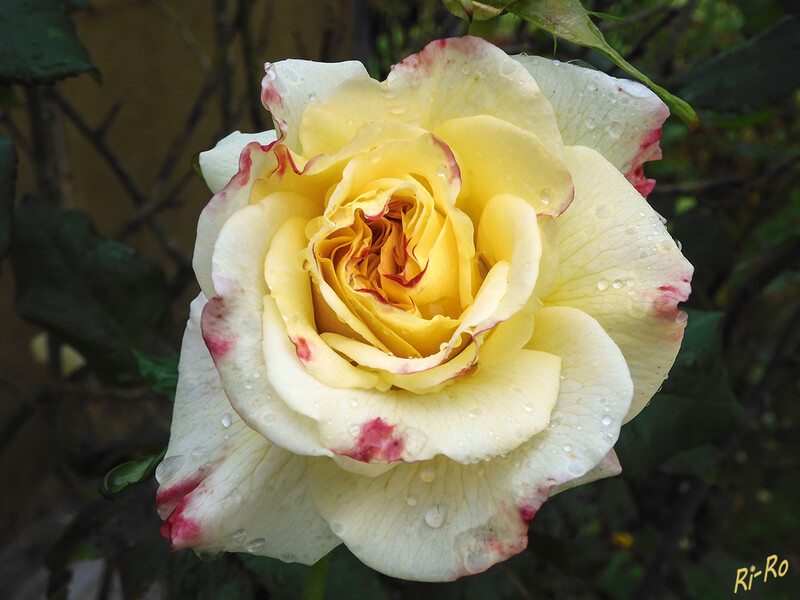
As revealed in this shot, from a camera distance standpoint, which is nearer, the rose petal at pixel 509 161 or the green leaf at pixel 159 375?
the rose petal at pixel 509 161

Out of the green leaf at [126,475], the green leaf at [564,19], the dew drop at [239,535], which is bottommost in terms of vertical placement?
the green leaf at [126,475]

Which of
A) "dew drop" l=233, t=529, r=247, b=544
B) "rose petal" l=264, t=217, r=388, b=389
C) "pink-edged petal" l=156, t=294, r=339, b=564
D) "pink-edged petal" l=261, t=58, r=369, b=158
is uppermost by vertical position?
"pink-edged petal" l=261, t=58, r=369, b=158

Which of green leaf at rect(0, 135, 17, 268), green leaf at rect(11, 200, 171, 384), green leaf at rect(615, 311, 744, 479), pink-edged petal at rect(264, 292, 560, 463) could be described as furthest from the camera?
green leaf at rect(11, 200, 171, 384)

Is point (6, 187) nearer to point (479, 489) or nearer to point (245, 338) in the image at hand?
point (245, 338)

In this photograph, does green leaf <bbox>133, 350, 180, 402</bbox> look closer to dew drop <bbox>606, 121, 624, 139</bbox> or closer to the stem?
the stem

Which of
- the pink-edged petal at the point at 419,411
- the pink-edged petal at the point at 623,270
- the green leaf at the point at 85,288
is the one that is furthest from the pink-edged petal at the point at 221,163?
the green leaf at the point at 85,288

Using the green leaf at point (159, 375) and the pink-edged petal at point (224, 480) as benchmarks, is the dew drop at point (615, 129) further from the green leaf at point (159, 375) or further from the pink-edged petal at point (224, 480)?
the green leaf at point (159, 375)

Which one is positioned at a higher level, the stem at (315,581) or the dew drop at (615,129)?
the dew drop at (615,129)

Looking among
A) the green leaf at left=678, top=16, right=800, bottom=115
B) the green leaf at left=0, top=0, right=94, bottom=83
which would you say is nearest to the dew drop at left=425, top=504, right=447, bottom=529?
the green leaf at left=0, top=0, right=94, bottom=83
